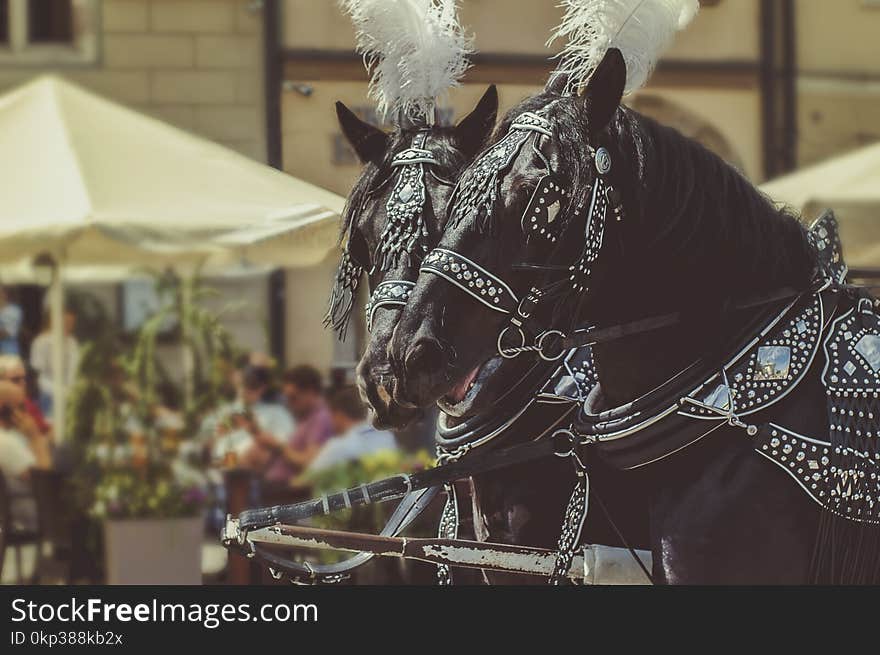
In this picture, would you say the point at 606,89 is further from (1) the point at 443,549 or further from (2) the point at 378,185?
(1) the point at 443,549

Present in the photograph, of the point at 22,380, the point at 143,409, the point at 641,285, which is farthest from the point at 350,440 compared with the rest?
the point at 641,285

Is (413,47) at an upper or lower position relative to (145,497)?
upper

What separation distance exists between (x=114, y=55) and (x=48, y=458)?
11.1 ft

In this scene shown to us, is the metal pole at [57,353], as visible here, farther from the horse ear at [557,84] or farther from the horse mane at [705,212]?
the horse mane at [705,212]

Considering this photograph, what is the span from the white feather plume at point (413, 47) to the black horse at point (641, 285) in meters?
0.79

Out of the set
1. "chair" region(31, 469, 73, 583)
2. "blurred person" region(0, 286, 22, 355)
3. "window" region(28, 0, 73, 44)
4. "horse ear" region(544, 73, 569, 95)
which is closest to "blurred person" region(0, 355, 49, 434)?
"chair" region(31, 469, 73, 583)

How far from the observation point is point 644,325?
2.56 metres

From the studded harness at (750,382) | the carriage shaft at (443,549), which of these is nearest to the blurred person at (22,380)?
the carriage shaft at (443,549)

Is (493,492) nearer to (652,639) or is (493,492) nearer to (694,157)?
(652,639)

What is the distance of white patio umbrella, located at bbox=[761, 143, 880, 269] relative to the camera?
659 cm

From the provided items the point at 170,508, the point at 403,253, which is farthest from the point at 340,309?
the point at 170,508

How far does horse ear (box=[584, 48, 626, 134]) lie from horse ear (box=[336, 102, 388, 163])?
0.89 metres

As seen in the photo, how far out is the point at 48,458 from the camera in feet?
20.3

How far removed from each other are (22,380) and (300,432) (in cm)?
153
